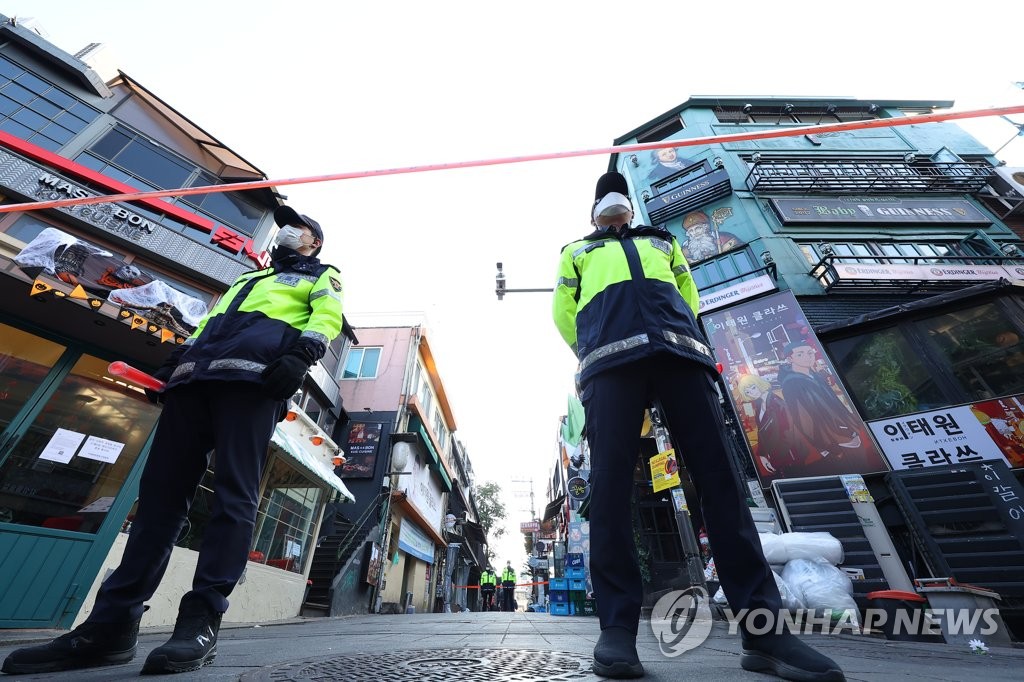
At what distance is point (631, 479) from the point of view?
1688 millimetres

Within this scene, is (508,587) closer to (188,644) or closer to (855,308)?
(855,308)

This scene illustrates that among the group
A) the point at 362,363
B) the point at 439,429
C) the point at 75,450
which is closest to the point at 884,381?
the point at 75,450

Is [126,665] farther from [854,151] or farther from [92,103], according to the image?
[854,151]

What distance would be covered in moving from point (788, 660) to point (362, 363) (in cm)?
1733

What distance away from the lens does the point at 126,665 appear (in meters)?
1.59

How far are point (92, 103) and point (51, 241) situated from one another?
21.7 ft

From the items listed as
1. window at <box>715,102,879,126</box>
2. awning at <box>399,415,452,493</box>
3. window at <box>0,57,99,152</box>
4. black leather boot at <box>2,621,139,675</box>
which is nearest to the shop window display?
black leather boot at <box>2,621,139,675</box>

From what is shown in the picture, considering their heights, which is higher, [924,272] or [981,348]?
[924,272]

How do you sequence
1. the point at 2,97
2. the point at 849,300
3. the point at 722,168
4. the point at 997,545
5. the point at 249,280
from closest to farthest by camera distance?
the point at 249,280, the point at 997,545, the point at 2,97, the point at 849,300, the point at 722,168

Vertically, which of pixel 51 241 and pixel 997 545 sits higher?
pixel 51 241

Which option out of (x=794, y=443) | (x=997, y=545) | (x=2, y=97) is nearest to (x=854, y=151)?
(x=794, y=443)

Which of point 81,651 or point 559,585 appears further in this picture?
point 559,585

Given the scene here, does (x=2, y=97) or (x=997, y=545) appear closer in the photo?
(x=997, y=545)

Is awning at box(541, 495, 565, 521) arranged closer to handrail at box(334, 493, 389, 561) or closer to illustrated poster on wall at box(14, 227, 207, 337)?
handrail at box(334, 493, 389, 561)
